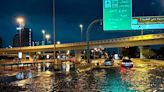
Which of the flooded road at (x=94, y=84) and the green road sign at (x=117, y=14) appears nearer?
the flooded road at (x=94, y=84)

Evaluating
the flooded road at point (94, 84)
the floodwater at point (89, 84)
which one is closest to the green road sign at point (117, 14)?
the flooded road at point (94, 84)

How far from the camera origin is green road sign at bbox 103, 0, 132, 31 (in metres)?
51.8

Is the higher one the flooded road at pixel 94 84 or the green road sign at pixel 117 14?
the green road sign at pixel 117 14

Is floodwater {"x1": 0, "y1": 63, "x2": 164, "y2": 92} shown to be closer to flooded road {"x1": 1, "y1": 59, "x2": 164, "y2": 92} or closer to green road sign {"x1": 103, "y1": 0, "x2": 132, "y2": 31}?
flooded road {"x1": 1, "y1": 59, "x2": 164, "y2": 92}

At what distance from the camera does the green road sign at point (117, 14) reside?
51.8 meters

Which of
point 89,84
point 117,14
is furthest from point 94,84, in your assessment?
point 117,14

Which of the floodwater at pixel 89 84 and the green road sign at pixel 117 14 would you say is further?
the green road sign at pixel 117 14

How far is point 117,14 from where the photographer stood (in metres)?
52.5

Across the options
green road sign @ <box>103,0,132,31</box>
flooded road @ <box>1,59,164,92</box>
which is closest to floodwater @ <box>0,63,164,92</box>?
flooded road @ <box>1,59,164,92</box>

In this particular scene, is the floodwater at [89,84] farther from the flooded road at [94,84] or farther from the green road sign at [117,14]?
the green road sign at [117,14]

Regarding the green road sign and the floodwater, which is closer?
the floodwater

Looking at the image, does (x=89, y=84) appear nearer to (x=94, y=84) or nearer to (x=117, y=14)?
(x=94, y=84)

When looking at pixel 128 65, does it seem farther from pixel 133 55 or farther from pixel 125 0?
pixel 133 55

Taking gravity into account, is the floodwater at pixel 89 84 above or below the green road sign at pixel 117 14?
below
